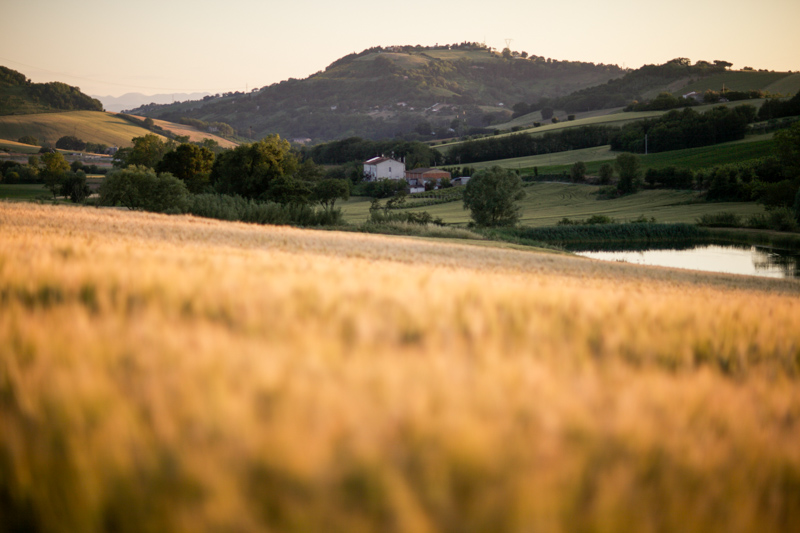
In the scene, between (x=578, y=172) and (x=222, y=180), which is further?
(x=578, y=172)

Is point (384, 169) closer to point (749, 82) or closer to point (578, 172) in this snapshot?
point (578, 172)

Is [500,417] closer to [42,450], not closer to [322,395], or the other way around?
[322,395]

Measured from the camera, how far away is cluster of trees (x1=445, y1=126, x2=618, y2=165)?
467ft

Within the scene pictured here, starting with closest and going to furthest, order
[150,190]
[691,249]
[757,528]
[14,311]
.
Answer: [757,528] < [14,311] < [150,190] < [691,249]

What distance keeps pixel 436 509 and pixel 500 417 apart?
0.37 m

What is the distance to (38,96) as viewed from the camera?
590ft

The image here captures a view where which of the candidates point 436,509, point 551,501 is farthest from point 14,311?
point 551,501

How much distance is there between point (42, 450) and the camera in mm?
1051

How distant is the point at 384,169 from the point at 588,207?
236 ft

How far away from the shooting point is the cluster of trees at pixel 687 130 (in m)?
114

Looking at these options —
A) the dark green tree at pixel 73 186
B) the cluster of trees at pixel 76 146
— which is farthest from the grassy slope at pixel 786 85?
the cluster of trees at pixel 76 146

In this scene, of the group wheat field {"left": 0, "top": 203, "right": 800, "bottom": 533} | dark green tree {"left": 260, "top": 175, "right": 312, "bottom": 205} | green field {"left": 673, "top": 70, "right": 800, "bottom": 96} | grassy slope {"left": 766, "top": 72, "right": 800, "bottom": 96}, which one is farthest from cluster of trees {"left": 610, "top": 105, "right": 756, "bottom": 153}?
wheat field {"left": 0, "top": 203, "right": 800, "bottom": 533}

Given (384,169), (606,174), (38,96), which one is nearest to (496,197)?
(606,174)

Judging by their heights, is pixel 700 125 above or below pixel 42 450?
above
